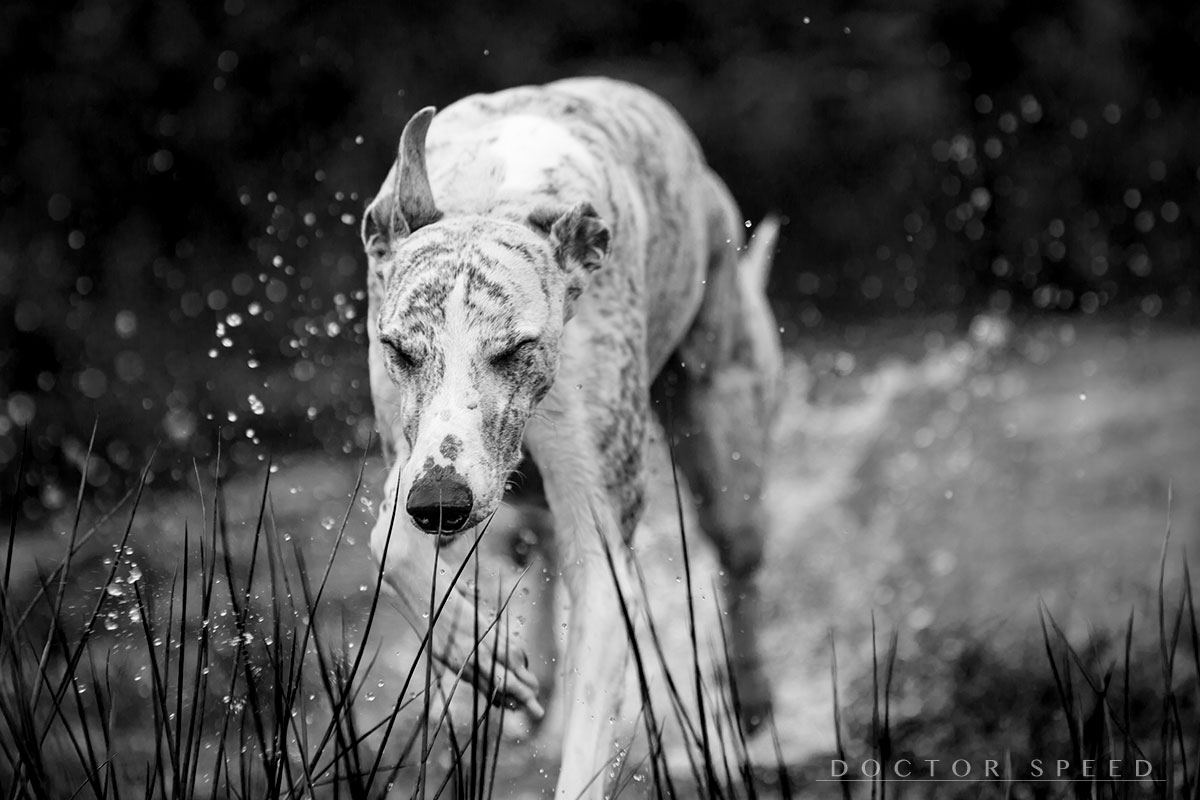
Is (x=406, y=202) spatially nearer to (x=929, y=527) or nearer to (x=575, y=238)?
(x=575, y=238)

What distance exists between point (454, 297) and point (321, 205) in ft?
24.8

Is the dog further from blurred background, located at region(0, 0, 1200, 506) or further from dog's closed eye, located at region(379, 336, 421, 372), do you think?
blurred background, located at region(0, 0, 1200, 506)

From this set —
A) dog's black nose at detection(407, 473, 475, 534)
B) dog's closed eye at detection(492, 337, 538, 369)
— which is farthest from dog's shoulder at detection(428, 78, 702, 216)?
dog's black nose at detection(407, 473, 475, 534)

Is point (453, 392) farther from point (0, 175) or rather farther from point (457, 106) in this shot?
point (0, 175)

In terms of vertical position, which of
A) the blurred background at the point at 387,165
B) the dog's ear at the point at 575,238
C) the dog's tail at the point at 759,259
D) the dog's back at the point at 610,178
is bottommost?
the dog's ear at the point at 575,238

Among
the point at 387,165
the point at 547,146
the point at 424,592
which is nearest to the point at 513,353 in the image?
the point at 424,592

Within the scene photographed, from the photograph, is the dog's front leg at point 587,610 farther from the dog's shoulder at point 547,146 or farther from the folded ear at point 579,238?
the dog's shoulder at point 547,146

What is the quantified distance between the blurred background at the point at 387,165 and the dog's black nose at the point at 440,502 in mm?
4443

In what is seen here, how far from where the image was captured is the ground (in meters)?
4.64

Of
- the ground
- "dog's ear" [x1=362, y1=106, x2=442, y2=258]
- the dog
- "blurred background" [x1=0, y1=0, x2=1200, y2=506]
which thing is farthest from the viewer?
"blurred background" [x1=0, y1=0, x2=1200, y2=506]

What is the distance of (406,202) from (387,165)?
23.0 feet

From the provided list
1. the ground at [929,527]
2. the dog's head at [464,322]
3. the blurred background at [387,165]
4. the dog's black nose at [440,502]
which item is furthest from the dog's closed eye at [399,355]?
the blurred background at [387,165]

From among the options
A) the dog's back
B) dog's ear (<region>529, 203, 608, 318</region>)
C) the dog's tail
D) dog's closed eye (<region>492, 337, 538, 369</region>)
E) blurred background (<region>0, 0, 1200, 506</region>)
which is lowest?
dog's closed eye (<region>492, 337, 538, 369</region>)

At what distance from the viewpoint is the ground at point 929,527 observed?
464 cm
